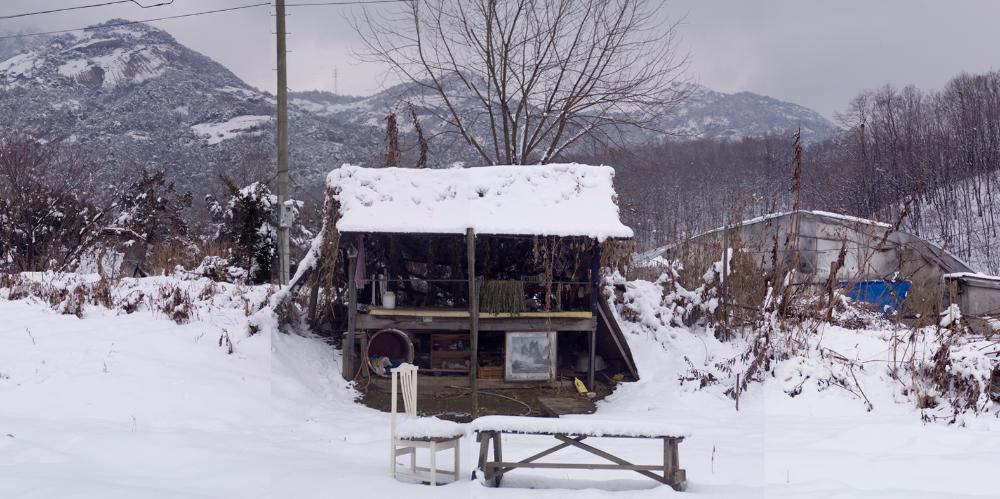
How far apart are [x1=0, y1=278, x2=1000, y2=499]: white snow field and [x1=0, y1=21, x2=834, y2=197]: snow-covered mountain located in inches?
909

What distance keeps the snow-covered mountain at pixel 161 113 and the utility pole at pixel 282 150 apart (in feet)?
64.0

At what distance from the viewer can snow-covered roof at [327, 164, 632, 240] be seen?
11609mm

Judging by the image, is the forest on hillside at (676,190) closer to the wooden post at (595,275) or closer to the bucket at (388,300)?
the wooden post at (595,275)

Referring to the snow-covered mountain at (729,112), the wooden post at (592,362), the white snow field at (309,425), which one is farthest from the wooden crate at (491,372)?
the snow-covered mountain at (729,112)

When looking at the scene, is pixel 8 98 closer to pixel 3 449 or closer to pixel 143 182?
pixel 143 182

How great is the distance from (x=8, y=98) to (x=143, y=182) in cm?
8163

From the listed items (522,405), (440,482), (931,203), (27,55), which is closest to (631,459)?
(440,482)

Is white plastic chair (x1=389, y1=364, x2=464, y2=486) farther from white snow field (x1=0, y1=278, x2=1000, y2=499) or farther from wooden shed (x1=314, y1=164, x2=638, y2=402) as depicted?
wooden shed (x1=314, y1=164, x2=638, y2=402)

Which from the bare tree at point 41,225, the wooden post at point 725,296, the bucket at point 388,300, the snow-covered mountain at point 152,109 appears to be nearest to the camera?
the bucket at point 388,300

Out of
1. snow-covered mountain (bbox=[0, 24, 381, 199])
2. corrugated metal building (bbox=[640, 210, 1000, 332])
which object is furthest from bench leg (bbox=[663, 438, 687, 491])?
snow-covered mountain (bbox=[0, 24, 381, 199])

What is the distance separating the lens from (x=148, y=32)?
118 meters

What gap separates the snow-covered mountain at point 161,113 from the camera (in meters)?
61.9

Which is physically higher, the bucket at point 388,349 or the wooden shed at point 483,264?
the wooden shed at point 483,264

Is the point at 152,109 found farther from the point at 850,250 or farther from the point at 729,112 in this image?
the point at 729,112
